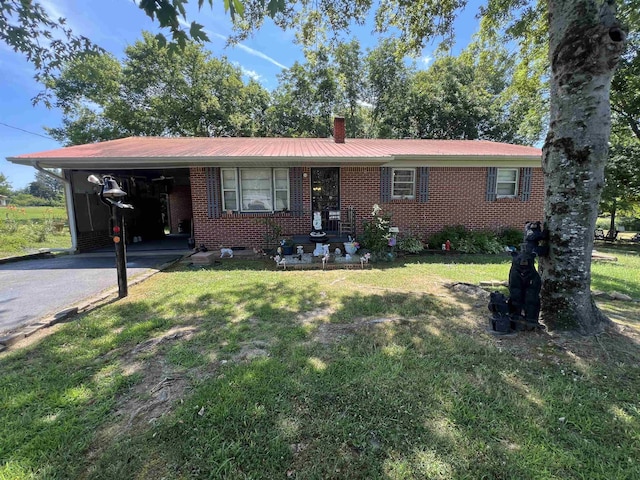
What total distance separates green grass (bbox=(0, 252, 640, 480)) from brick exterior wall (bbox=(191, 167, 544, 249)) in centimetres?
499

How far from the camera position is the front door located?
9.51m

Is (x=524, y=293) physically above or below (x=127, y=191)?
below

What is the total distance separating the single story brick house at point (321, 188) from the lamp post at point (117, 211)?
3420 mm

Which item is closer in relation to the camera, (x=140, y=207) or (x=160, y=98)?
(x=140, y=207)

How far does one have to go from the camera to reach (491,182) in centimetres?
969

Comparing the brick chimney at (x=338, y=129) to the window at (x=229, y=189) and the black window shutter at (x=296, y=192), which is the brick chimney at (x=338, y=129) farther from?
the window at (x=229, y=189)

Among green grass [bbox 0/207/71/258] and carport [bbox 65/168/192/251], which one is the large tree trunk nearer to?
carport [bbox 65/168/192/251]

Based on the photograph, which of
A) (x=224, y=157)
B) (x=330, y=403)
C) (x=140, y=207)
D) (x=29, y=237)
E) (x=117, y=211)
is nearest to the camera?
(x=330, y=403)

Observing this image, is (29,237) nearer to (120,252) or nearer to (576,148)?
(120,252)

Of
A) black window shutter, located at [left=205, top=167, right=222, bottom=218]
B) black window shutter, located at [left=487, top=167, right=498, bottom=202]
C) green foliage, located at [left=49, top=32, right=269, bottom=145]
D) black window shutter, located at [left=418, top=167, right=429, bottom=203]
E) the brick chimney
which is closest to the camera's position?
black window shutter, located at [left=205, top=167, right=222, bottom=218]

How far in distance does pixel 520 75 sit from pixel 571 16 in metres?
7.42

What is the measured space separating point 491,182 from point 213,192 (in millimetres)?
9100

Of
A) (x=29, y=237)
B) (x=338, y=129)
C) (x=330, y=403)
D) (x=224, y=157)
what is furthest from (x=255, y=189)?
(x=29, y=237)

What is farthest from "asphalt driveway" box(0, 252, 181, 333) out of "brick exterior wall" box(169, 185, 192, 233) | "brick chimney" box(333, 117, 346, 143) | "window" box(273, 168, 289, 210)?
"brick chimney" box(333, 117, 346, 143)
